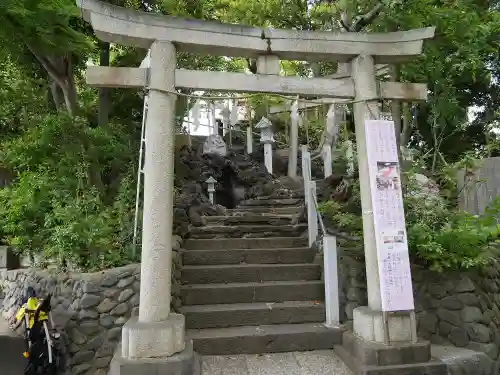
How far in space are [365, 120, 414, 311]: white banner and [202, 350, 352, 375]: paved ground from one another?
3.30 feet

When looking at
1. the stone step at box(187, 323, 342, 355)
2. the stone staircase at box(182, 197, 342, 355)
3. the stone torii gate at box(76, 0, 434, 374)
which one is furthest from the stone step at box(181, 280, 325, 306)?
the stone torii gate at box(76, 0, 434, 374)

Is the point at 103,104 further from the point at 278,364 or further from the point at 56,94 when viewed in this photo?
the point at 278,364

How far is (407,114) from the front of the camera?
10.8 metres

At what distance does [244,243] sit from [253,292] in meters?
1.48

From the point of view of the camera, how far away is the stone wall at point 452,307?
495cm

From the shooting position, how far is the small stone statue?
637 inches

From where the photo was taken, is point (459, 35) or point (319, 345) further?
point (459, 35)

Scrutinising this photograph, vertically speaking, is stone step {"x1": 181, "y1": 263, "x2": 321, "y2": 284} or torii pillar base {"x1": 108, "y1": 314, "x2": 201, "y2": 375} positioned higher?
stone step {"x1": 181, "y1": 263, "x2": 321, "y2": 284}

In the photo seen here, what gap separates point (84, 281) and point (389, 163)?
14.4ft

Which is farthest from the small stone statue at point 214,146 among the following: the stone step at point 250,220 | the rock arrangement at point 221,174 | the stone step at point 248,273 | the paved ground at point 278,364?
the paved ground at point 278,364

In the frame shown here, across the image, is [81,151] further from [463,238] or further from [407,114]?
[407,114]

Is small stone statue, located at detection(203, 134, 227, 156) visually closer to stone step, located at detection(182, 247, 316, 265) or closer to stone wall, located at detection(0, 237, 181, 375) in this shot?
stone step, located at detection(182, 247, 316, 265)

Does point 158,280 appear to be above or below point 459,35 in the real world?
below

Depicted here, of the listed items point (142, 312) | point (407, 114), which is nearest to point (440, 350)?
point (142, 312)
